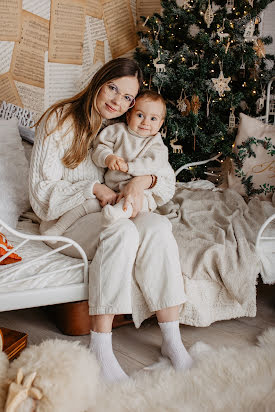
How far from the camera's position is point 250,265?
1786 millimetres

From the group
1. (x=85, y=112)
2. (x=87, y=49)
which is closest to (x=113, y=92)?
(x=85, y=112)

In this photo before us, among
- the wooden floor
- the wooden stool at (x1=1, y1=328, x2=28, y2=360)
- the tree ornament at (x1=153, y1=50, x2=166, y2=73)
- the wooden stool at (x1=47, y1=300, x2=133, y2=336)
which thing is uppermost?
the tree ornament at (x1=153, y1=50, x2=166, y2=73)

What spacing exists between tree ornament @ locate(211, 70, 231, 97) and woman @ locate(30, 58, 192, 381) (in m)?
0.73

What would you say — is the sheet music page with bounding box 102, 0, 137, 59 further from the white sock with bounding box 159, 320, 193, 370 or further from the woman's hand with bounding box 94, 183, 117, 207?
the white sock with bounding box 159, 320, 193, 370

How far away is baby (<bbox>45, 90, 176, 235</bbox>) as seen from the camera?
5.98ft

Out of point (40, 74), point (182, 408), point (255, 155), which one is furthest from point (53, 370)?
point (40, 74)

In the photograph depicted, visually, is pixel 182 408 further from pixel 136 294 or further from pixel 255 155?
pixel 255 155

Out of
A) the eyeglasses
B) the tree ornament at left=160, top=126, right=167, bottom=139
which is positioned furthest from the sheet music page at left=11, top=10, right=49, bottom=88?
the eyeglasses

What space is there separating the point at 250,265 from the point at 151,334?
51 cm

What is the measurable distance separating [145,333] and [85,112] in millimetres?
979

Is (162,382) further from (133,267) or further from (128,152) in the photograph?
(128,152)

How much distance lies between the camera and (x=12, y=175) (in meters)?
2.11

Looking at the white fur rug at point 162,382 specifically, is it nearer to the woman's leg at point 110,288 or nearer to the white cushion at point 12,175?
the woman's leg at point 110,288

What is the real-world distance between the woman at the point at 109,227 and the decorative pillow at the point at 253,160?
2.13 ft
